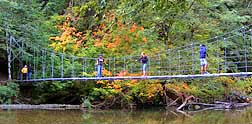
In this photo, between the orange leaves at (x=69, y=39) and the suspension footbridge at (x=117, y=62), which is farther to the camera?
the orange leaves at (x=69, y=39)

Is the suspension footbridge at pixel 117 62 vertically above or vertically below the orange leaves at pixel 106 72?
above

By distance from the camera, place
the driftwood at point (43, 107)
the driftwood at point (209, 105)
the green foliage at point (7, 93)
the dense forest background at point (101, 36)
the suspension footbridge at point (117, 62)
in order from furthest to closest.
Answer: the driftwood at point (209, 105) < the dense forest background at point (101, 36) < the suspension footbridge at point (117, 62) < the green foliage at point (7, 93) < the driftwood at point (43, 107)

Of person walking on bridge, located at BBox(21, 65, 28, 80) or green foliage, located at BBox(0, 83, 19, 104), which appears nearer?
green foliage, located at BBox(0, 83, 19, 104)

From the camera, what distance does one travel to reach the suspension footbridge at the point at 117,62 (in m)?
14.3

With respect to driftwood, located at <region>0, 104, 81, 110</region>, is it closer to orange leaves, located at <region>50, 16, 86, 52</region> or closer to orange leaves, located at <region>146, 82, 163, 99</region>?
orange leaves, located at <region>50, 16, 86, 52</region>

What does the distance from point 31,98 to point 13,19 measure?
9.14ft

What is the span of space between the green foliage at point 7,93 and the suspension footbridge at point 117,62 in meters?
0.49

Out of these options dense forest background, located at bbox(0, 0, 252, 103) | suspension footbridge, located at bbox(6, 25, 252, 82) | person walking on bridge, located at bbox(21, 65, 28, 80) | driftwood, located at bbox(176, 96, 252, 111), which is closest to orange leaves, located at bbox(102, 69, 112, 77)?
suspension footbridge, located at bbox(6, 25, 252, 82)

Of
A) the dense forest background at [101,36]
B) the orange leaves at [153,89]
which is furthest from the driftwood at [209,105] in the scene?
the orange leaves at [153,89]

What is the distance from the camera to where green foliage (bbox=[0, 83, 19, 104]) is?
46.5 ft

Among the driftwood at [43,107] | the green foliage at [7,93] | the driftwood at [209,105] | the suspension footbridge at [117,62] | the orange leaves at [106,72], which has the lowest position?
the driftwood at [209,105]

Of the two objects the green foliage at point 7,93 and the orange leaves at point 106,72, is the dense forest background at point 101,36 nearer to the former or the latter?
the orange leaves at point 106,72

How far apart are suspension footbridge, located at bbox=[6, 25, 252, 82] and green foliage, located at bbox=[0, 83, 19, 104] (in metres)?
0.49

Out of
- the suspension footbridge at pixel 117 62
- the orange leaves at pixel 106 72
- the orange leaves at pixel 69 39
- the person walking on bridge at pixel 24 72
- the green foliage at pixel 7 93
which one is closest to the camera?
the green foliage at pixel 7 93
